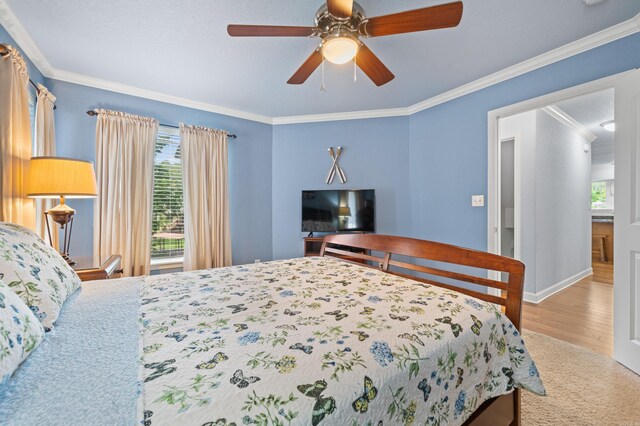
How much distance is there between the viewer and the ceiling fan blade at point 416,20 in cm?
138

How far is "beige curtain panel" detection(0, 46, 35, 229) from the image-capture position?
1789 mm

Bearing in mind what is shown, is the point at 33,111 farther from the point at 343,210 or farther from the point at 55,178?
the point at 343,210

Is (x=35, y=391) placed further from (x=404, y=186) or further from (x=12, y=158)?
(x=404, y=186)

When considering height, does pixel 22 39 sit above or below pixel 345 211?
above

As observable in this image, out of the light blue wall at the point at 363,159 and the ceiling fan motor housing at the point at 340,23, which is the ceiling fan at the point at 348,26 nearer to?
the ceiling fan motor housing at the point at 340,23

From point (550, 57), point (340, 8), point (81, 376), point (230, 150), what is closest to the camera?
point (81, 376)

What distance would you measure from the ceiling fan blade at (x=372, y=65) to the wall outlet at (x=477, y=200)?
1.74m

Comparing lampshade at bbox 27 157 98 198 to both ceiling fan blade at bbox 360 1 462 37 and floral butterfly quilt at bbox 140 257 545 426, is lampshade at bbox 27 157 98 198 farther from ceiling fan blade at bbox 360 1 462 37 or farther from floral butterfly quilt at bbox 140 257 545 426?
ceiling fan blade at bbox 360 1 462 37

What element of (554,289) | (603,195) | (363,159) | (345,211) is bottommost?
(554,289)

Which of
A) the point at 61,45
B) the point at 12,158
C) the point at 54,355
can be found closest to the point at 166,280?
the point at 54,355

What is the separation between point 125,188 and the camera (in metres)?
2.93

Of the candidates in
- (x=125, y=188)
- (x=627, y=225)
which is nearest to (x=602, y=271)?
(x=627, y=225)

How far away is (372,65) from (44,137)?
2.89 metres

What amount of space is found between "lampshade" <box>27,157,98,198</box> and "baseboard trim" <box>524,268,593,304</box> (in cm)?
467
